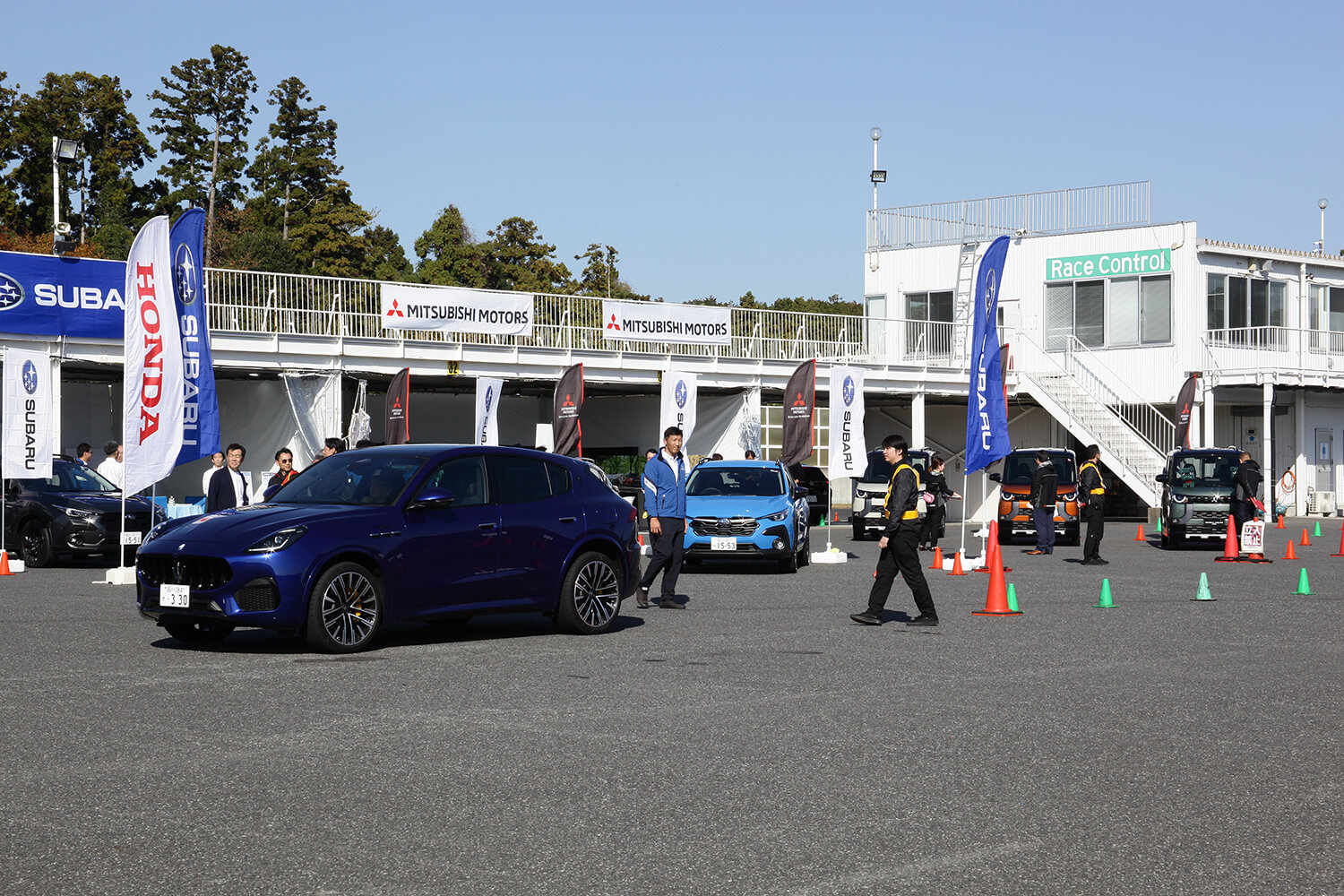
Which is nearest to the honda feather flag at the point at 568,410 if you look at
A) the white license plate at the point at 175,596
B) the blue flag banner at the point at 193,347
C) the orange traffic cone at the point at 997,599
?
the blue flag banner at the point at 193,347

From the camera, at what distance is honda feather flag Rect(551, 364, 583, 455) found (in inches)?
1214

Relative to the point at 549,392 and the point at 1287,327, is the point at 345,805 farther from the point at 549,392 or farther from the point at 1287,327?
the point at 1287,327

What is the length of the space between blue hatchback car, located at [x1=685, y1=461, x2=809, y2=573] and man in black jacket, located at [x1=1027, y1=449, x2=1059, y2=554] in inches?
197

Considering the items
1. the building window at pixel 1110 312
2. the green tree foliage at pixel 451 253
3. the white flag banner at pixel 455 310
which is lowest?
the white flag banner at pixel 455 310

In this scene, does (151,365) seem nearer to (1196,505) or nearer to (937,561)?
(937,561)

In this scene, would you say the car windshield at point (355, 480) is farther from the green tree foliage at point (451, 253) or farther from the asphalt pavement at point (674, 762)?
the green tree foliage at point (451, 253)

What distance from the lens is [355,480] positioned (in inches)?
484

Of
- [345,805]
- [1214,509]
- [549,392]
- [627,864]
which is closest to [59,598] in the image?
[345,805]

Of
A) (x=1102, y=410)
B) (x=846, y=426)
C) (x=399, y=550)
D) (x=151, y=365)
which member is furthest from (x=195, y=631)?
(x=1102, y=410)

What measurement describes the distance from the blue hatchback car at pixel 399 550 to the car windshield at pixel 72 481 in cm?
953

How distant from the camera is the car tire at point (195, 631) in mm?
11875

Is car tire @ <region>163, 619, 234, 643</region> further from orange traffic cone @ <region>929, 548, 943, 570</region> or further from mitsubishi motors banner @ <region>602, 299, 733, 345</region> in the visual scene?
mitsubishi motors banner @ <region>602, 299, 733, 345</region>

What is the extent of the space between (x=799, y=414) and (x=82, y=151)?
132 feet

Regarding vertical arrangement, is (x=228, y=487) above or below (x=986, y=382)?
below
